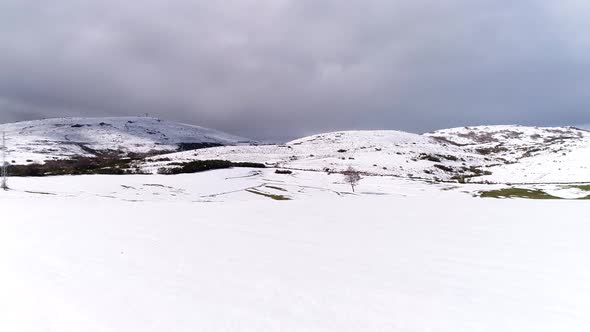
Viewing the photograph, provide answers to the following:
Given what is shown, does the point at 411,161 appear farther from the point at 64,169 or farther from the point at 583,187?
the point at 64,169

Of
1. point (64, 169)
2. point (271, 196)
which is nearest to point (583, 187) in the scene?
point (271, 196)

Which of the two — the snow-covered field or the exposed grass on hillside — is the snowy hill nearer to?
the exposed grass on hillside

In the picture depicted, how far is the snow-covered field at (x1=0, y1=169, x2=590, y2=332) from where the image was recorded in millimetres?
5223

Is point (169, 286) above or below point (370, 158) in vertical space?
below

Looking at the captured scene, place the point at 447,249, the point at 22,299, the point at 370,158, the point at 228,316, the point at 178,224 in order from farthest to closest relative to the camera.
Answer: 1. the point at 370,158
2. the point at 178,224
3. the point at 447,249
4. the point at 22,299
5. the point at 228,316

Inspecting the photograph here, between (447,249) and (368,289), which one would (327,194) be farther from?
(368,289)

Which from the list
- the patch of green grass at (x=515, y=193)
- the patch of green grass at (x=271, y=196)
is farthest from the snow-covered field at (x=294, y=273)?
the patch of green grass at (x=515, y=193)

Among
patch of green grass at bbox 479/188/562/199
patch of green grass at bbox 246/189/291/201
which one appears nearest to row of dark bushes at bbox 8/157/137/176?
patch of green grass at bbox 246/189/291/201

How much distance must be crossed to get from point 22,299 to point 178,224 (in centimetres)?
812

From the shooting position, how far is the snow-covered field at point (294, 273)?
522cm

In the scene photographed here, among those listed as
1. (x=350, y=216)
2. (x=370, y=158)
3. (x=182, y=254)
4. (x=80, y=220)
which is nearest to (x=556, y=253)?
(x=350, y=216)

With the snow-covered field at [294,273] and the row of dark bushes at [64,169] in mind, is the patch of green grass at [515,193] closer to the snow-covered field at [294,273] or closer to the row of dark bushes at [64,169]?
the snow-covered field at [294,273]

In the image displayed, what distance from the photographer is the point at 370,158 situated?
130 metres

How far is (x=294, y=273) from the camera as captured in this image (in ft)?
24.7
